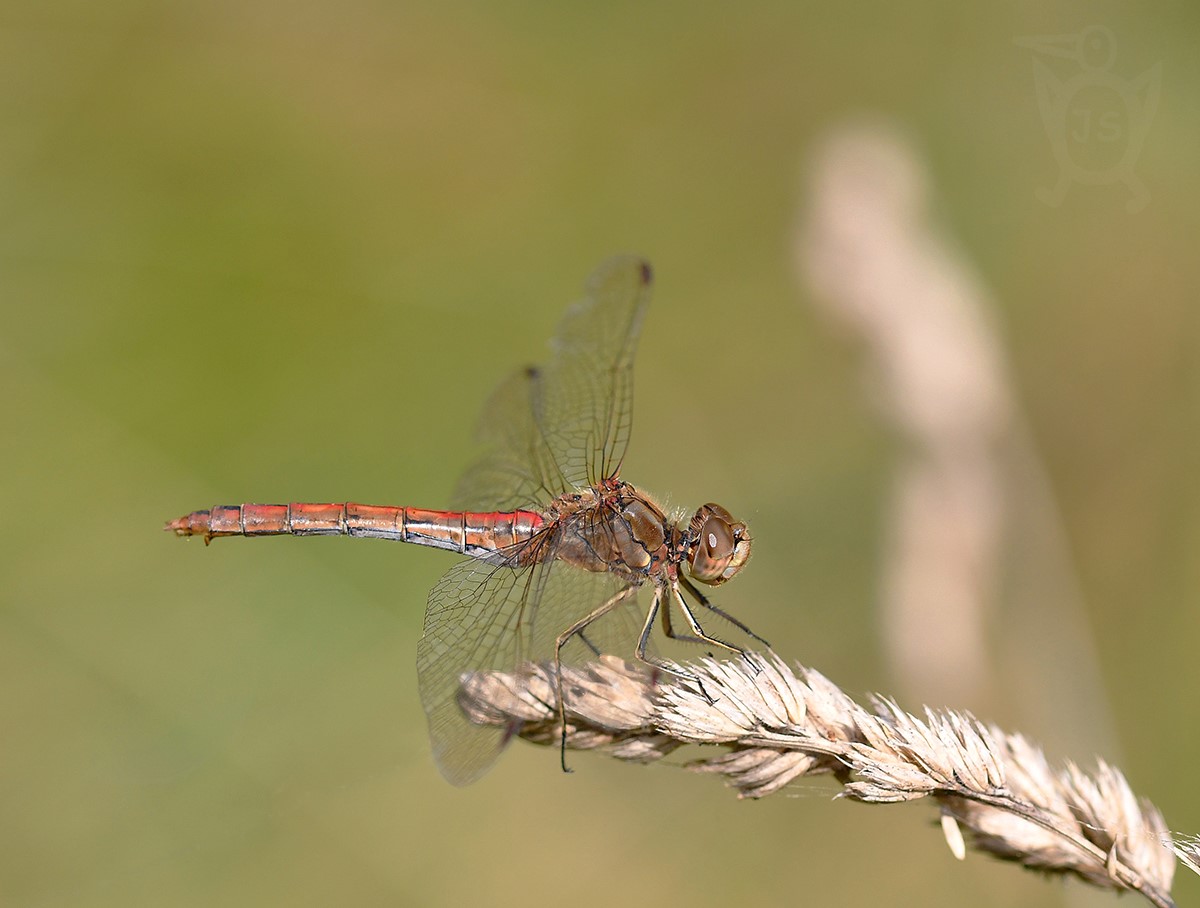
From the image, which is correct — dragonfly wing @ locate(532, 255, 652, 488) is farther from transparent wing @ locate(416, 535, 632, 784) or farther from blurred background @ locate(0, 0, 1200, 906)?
blurred background @ locate(0, 0, 1200, 906)

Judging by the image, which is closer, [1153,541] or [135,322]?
[1153,541]

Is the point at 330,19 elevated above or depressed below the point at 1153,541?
above

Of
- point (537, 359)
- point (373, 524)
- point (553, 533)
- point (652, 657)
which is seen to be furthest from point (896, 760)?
point (537, 359)

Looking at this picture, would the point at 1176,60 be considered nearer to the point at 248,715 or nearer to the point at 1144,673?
the point at 1144,673

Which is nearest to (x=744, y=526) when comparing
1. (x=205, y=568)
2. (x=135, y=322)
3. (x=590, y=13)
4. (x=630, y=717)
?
(x=630, y=717)

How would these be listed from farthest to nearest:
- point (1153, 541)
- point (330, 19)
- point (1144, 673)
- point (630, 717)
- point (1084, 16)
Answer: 1. point (330, 19)
2. point (1084, 16)
3. point (1153, 541)
4. point (1144, 673)
5. point (630, 717)

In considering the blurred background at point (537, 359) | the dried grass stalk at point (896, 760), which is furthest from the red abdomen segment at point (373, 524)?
the dried grass stalk at point (896, 760)

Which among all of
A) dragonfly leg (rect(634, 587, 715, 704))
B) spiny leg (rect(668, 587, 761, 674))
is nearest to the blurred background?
spiny leg (rect(668, 587, 761, 674))
